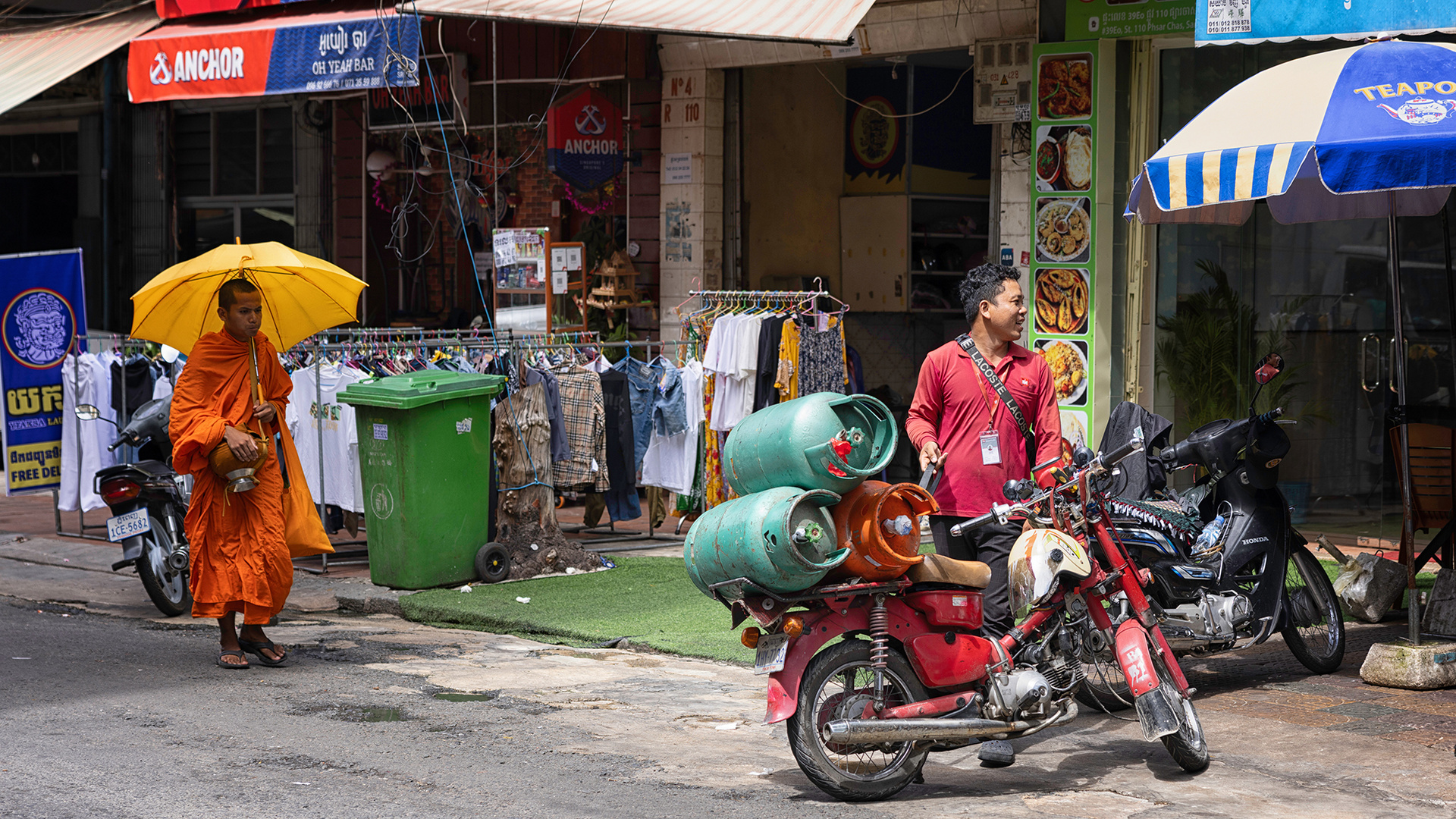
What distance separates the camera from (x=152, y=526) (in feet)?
28.7

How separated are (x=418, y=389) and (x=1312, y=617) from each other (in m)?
5.11

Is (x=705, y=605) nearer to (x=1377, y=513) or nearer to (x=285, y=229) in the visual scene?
(x=1377, y=513)

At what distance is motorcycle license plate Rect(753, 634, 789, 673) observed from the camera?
5.02 meters

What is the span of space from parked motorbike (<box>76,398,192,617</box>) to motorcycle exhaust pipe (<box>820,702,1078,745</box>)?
5.08 m

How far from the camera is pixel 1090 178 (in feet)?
34.2

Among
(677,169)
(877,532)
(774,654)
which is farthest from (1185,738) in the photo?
(677,169)

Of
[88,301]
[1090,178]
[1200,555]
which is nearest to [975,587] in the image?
[1200,555]

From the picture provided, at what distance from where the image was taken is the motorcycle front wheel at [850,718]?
5.01 metres

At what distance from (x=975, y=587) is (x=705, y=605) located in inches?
142

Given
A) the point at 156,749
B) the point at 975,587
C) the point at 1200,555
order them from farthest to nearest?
the point at 1200,555, the point at 156,749, the point at 975,587

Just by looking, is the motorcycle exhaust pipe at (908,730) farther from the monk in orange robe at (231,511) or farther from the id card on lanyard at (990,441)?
the monk in orange robe at (231,511)

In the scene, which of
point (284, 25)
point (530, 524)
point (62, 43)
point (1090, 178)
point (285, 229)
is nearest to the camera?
point (530, 524)

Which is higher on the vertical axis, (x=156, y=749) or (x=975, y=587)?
(x=975, y=587)

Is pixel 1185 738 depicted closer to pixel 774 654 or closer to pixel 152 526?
pixel 774 654
